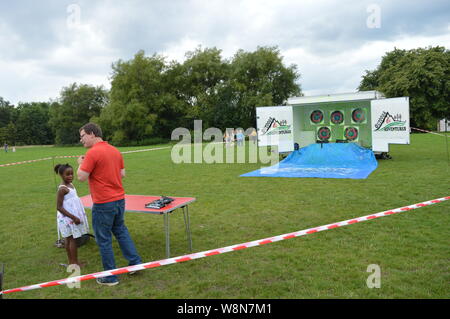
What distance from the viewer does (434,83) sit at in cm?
3778

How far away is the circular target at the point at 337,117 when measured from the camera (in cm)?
1755

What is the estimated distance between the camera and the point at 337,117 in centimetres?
1767

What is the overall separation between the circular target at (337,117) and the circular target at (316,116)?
1.98 ft

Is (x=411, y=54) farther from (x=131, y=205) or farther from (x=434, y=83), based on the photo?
(x=131, y=205)

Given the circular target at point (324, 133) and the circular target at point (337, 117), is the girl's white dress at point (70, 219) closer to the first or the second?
the circular target at point (324, 133)

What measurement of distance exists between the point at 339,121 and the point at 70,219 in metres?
15.6

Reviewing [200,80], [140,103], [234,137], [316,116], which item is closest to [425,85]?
[234,137]

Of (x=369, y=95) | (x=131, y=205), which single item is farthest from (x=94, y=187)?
(x=369, y=95)

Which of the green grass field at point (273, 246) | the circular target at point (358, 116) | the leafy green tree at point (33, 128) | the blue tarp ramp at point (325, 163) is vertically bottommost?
the green grass field at point (273, 246)

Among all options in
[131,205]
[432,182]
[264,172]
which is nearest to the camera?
[131,205]

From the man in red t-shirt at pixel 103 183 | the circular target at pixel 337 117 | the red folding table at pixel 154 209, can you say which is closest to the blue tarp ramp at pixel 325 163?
the circular target at pixel 337 117

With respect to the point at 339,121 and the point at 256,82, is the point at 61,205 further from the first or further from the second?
the point at 256,82
